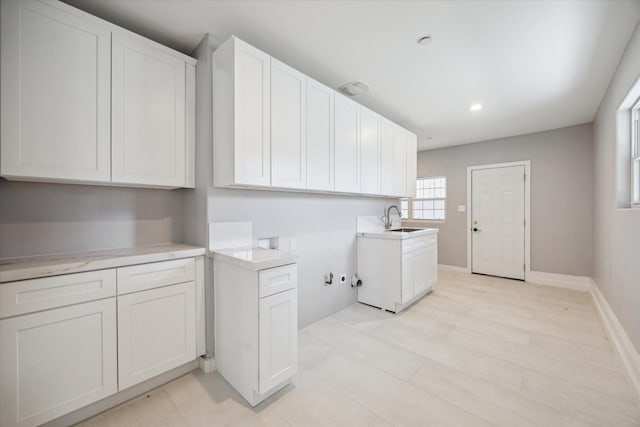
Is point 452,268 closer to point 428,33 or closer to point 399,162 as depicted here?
point 399,162

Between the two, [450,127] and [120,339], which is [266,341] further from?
[450,127]

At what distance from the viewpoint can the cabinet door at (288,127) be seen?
2.03 metres

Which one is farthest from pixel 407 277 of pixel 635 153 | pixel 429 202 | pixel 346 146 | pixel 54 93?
pixel 54 93

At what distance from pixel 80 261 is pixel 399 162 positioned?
3419 mm

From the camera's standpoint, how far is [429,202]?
214 inches

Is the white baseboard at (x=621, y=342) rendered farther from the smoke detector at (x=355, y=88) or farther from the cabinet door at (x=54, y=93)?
the cabinet door at (x=54, y=93)

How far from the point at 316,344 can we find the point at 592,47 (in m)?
3.36

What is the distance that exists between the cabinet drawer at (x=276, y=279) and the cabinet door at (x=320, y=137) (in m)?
0.86

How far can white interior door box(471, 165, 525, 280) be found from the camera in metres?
4.39

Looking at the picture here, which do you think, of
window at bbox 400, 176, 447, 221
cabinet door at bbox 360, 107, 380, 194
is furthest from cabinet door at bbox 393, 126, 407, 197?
window at bbox 400, 176, 447, 221

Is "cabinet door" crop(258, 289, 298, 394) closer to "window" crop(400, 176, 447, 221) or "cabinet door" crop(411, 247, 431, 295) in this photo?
"cabinet door" crop(411, 247, 431, 295)

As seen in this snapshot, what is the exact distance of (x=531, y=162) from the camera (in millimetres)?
4285

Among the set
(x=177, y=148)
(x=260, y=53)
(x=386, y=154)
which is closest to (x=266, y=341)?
(x=177, y=148)

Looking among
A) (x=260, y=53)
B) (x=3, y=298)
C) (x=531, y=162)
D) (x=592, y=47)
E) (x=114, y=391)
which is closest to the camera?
(x=3, y=298)
